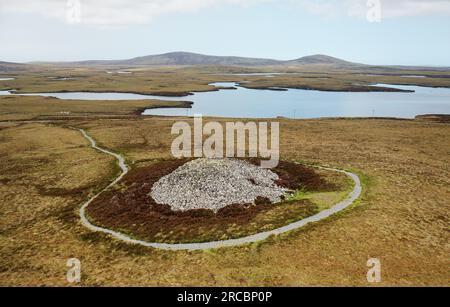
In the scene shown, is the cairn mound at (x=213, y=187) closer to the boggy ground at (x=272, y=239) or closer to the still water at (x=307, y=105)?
the boggy ground at (x=272, y=239)

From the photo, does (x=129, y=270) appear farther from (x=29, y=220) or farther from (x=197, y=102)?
(x=197, y=102)

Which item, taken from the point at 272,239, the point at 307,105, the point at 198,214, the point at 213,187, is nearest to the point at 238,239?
the point at 272,239

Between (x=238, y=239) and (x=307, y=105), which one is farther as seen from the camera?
(x=307, y=105)

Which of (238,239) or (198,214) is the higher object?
(198,214)

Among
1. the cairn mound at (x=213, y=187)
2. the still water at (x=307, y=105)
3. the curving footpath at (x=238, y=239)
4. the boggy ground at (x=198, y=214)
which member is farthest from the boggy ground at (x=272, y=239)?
the still water at (x=307, y=105)

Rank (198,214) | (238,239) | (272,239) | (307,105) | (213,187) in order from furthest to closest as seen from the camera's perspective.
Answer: (307,105) → (213,187) → (198,214) → (238,239) → (272,239)

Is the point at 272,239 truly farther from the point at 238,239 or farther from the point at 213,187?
the point at 213,187
